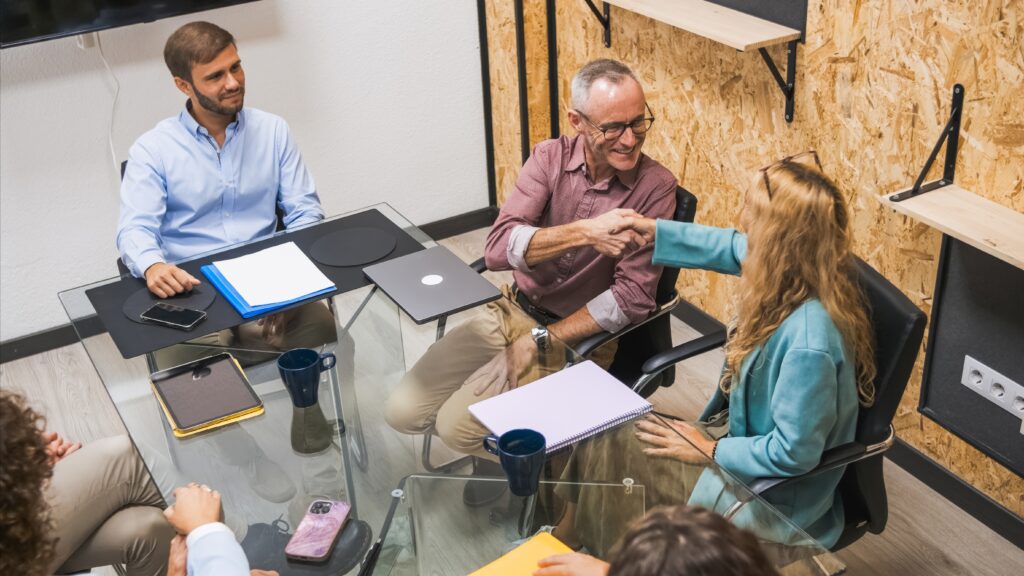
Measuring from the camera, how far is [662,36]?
3469 millimetres

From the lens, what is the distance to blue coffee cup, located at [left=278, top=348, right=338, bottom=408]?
7.09ft

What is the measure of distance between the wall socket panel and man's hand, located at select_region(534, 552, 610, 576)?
147cm

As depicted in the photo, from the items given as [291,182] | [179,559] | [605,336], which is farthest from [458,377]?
[291,182]

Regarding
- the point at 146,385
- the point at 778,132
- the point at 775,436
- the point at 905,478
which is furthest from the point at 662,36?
the point at 146,385

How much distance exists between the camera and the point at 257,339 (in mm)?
2432

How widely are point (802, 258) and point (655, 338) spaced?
2.51 ft

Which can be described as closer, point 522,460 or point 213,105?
point 522,460

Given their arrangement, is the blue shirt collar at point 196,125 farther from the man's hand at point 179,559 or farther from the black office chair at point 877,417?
the black office chair at point 877,417

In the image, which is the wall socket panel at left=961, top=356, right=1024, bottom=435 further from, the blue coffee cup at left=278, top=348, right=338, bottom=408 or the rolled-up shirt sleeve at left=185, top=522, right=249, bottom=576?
the rolled-up shirt sleeve at left=185, top=522, right=249, bottom=576

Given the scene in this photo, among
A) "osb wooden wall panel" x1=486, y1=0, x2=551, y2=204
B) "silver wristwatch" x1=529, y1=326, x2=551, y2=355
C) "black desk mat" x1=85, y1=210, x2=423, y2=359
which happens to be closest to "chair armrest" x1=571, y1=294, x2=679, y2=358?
"silver wristwatch" x1=529, y1=326, x2=551, y2=355

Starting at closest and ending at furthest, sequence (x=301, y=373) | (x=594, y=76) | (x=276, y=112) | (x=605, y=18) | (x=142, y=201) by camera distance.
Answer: (x=301, y=373)
(x=594, y=76)
(x=142, y=201)
(x=605, y=18)
(x=276, y=112)

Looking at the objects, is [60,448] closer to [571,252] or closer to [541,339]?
[541,339]

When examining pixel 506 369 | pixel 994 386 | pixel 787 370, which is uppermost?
pixel 787 370

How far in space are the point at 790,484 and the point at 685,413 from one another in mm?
1244
